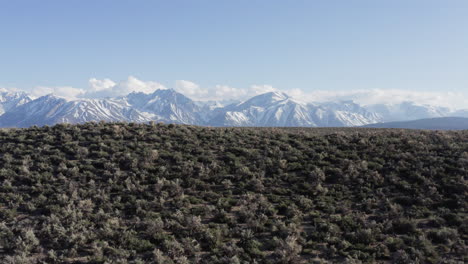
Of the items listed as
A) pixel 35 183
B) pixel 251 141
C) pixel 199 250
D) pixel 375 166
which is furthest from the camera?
pixel 251 141

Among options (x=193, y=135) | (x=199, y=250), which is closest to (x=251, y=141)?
(x=193, y=135)

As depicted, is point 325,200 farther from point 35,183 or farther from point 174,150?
point 35,183

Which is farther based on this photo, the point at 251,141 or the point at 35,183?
the point at 251,141

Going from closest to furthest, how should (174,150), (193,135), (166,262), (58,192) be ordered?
(166,262) < (58,192) < (174,150) < (193,135)

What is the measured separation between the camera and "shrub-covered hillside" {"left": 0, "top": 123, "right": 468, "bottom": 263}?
11.7 metres

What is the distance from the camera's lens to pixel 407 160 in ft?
70.9

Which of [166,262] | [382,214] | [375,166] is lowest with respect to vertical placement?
[166,262]

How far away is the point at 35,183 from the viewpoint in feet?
56.6

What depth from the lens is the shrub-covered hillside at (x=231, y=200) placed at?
38.3 ft

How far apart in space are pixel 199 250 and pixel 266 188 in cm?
719

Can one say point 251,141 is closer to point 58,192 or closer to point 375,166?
point 375,166

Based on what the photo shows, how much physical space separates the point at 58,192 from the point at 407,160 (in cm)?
2540

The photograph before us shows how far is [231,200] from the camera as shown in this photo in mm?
16016

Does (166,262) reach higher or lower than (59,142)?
lower
